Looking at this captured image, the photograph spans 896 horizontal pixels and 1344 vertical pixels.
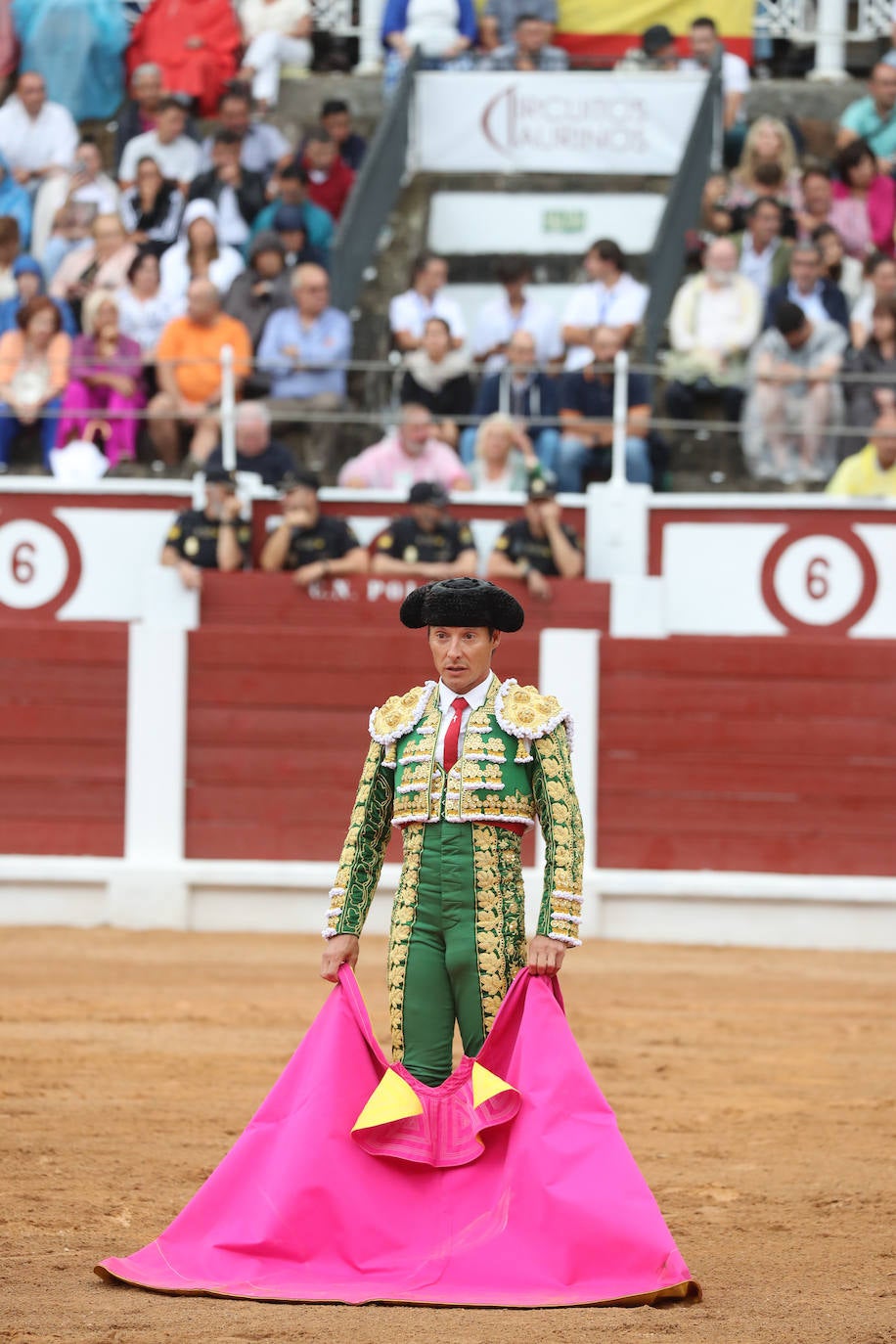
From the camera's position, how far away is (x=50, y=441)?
31.1ft

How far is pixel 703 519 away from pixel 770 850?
1668 millimetres

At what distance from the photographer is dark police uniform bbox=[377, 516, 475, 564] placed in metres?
8.29

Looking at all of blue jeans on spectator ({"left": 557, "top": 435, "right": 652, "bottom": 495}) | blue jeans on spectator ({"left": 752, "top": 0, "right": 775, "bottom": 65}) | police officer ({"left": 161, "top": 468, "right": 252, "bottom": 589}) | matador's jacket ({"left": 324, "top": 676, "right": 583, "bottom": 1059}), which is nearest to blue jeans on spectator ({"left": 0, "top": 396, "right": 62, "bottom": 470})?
police officer ({"left": 161, "top": 468, "right": 252, "bottom": 589})

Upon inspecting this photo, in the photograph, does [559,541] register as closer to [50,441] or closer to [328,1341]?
[50,441]

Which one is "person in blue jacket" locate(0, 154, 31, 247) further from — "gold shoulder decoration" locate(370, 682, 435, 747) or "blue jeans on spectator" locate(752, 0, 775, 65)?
"gold shoulder decoration" locate(370, 682, 435, 747)

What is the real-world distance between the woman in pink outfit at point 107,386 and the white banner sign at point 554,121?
2523 millimetres

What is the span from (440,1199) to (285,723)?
474 cm

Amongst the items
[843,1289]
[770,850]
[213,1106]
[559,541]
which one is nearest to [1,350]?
[559,541]

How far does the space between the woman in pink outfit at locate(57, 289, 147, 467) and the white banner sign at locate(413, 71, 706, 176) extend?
252 centimetres

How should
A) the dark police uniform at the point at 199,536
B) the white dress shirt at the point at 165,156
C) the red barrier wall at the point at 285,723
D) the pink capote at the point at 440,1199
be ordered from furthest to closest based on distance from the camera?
the white dress shirt at the point at 165,156
the dark police uniform at the point at 199,536
the red barrier wall at the point at 285,723
the pink capote at the point at 440,1199

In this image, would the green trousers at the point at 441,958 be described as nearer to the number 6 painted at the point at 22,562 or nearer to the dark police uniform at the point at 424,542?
the dark police uniform at the point at 424,542

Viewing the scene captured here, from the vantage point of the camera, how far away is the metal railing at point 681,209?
9805 mm

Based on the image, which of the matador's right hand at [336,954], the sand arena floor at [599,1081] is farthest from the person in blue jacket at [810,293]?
the matador's right hand at [336,954]

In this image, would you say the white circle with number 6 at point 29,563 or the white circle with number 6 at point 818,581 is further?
the white circle with number 6 at point 29,563
